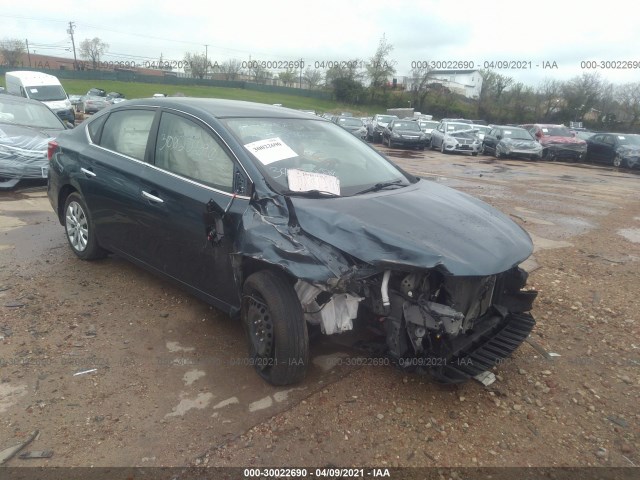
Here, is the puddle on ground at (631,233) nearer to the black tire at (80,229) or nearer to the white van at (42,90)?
the black tire at (80,229)

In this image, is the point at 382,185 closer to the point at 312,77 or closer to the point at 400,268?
the point at 400,268

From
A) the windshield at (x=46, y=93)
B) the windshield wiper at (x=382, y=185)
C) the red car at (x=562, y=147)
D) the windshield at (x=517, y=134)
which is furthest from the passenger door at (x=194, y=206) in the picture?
the red car at (x=562, y=147)

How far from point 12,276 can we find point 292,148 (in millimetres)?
2939

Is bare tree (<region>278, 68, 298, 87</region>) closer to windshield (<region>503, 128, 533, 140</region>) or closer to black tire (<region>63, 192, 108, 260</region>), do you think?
windshield (<region>503, 128, 533, 140</region>)

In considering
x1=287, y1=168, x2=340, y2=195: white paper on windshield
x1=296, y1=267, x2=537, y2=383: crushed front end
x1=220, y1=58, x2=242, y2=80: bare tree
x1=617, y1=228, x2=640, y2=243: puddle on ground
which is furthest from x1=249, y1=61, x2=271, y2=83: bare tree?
x1=296, y1=267, x2=537, y2=383: crushed front end

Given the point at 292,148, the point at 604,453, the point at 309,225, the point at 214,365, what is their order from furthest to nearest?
1. the point at 292,148
2. the point at 214,365
3. the point at 309,225
4. the point at 604,453

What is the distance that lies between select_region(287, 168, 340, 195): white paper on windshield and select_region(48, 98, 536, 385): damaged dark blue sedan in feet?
0.03

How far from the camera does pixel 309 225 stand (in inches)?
111

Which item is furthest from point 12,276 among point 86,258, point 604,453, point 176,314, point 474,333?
point 604,453

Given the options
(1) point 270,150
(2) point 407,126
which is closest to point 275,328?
(1) point 270,150

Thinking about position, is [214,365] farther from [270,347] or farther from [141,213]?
[141,213]

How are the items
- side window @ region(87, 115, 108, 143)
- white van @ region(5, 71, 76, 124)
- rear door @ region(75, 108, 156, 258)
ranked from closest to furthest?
rear door @ region(75, 108, 156, 258), side window @ region(87, 115, 108, 143), white van @ region(5, 71, 76, 124)

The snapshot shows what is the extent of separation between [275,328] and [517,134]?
20.6 m

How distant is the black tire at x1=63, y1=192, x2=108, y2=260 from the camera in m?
4.59
